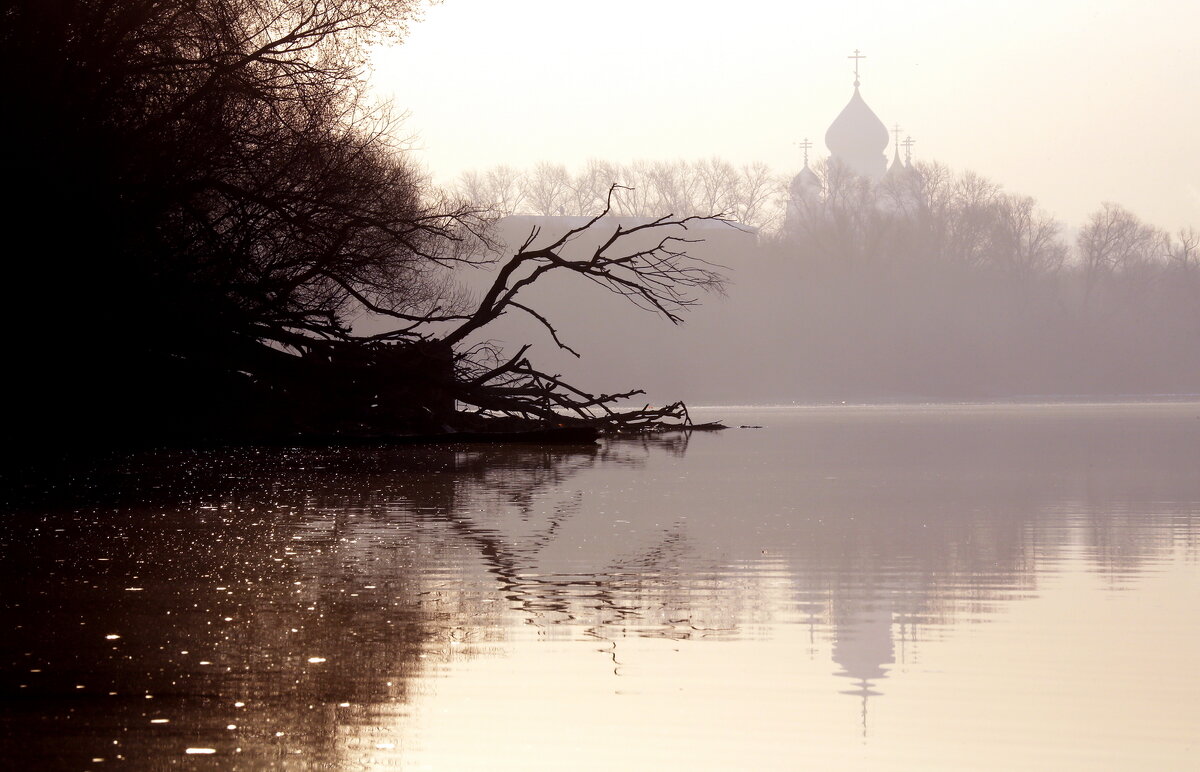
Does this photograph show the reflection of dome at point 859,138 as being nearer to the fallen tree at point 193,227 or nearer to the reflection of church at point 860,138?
the reflection of church at point 860,138

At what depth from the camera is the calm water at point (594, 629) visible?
512 centimetres

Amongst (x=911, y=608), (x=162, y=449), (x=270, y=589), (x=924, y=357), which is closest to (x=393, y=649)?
(x=270, y=589)

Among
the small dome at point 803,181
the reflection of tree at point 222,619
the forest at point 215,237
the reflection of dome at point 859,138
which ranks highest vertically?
the reflection of dome at point 859,138

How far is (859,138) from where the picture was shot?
466 feet

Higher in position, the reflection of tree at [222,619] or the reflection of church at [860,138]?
the reflection of church at [860,138]

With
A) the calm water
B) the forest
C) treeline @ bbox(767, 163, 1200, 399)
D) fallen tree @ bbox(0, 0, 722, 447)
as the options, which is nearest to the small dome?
treeline @ bbox(767, 163, 1200, 399)

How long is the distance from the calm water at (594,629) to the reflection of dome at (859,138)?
12936 centimetres

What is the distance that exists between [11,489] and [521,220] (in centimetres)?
8060

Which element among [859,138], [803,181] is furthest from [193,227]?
[859,138]

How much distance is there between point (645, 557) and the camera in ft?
32.7

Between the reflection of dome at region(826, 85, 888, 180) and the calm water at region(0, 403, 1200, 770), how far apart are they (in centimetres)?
12936

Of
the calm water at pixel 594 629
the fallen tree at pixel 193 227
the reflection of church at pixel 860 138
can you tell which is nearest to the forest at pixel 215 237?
the fallen tree at pixel 193 227

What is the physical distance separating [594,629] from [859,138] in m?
138

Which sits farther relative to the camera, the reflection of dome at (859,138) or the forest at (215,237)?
the reflection of dome at (859,138)
